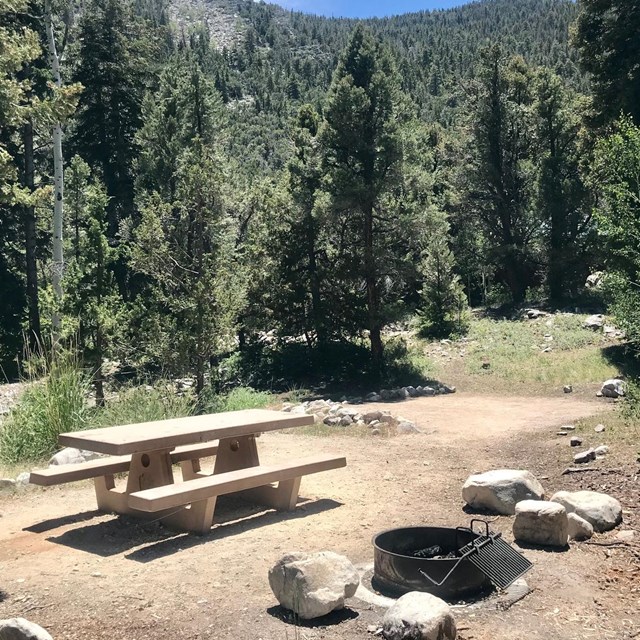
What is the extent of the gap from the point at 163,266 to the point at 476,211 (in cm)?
1849

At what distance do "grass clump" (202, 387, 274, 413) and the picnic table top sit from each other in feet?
15.1

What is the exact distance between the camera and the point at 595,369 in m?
14.8

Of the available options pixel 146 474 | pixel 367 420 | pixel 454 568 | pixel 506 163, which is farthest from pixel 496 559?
pixel 506 163

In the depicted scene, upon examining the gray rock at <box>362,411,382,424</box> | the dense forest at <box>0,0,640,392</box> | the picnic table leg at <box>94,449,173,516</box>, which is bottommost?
the gray rock at <box>362,411,382,424</box>

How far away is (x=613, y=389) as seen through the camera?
12000 mm

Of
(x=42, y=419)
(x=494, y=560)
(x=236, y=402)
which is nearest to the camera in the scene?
(x=494, y=560)

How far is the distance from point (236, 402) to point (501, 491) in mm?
7441

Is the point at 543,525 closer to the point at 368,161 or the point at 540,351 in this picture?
the point at 368,161

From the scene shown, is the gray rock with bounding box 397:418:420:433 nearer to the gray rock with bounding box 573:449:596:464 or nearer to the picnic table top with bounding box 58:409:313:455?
the gray rock with bounding box 573:449:596:464

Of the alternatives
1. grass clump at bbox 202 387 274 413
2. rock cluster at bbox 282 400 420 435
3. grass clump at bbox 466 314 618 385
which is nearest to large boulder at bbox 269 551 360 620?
rock cluster at bbox 282 400 420 435

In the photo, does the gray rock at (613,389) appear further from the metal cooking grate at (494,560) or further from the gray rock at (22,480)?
the gray rock at (22,480)

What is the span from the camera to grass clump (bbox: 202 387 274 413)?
11.3 m

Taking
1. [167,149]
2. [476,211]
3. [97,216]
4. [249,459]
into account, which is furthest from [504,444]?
[476,211]

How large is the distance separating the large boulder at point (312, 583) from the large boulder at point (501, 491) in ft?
7.24
